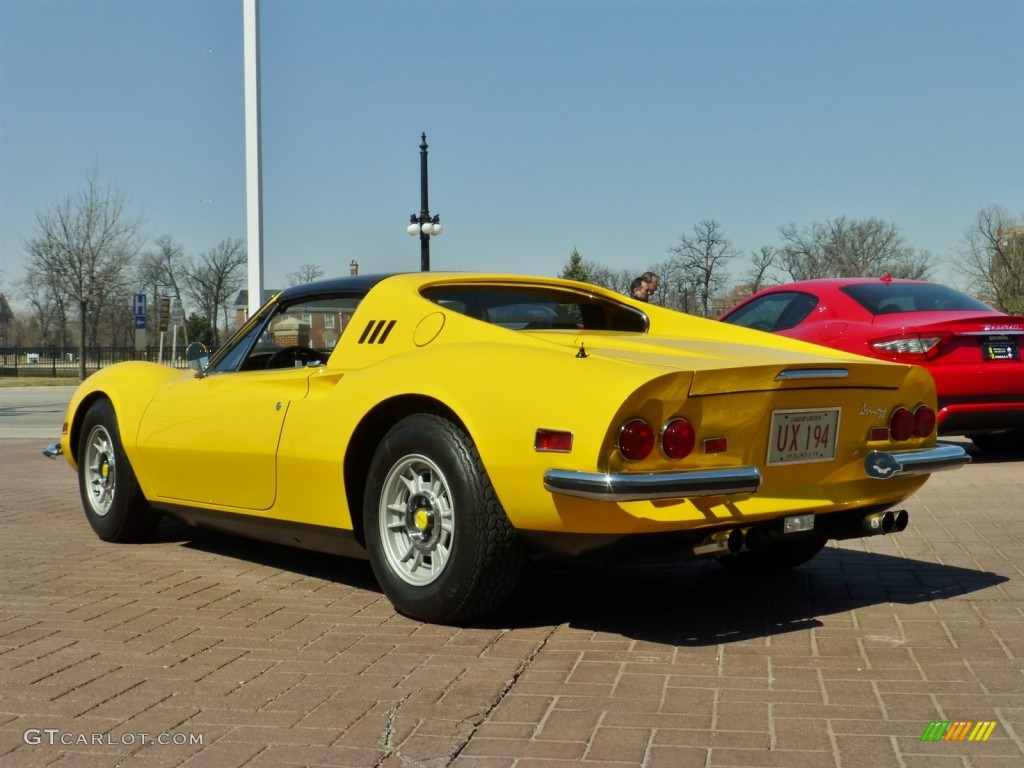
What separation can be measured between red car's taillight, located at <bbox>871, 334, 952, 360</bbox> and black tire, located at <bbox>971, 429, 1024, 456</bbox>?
1.99 meters

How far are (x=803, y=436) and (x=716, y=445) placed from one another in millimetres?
451

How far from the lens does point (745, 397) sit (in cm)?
392

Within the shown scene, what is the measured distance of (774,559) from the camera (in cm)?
523

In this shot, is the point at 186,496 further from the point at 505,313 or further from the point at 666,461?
the point at 666,461

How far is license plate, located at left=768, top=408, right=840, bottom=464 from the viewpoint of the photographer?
4035mm

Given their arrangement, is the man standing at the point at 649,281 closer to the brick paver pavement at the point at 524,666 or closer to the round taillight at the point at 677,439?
the brick paver pavement at the point at 524,666

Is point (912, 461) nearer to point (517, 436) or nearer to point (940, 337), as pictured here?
point (517, 436)

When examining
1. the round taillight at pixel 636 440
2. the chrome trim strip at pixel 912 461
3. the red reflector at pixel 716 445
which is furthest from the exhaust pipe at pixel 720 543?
the chrome trim strip at pixel 912 461

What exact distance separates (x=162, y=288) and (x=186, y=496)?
62.3 metres

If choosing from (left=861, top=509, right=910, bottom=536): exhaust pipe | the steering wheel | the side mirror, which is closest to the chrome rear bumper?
(left=861, top=509, right=910, bottom=536): exhaust pipe

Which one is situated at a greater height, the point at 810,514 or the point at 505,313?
the point at 505,313

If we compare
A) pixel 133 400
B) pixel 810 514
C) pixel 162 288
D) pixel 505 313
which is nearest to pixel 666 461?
pixel 810 514

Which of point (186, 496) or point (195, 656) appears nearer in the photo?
point (195, 656)

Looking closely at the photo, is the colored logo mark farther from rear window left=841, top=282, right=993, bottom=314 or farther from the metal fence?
the metal fence
